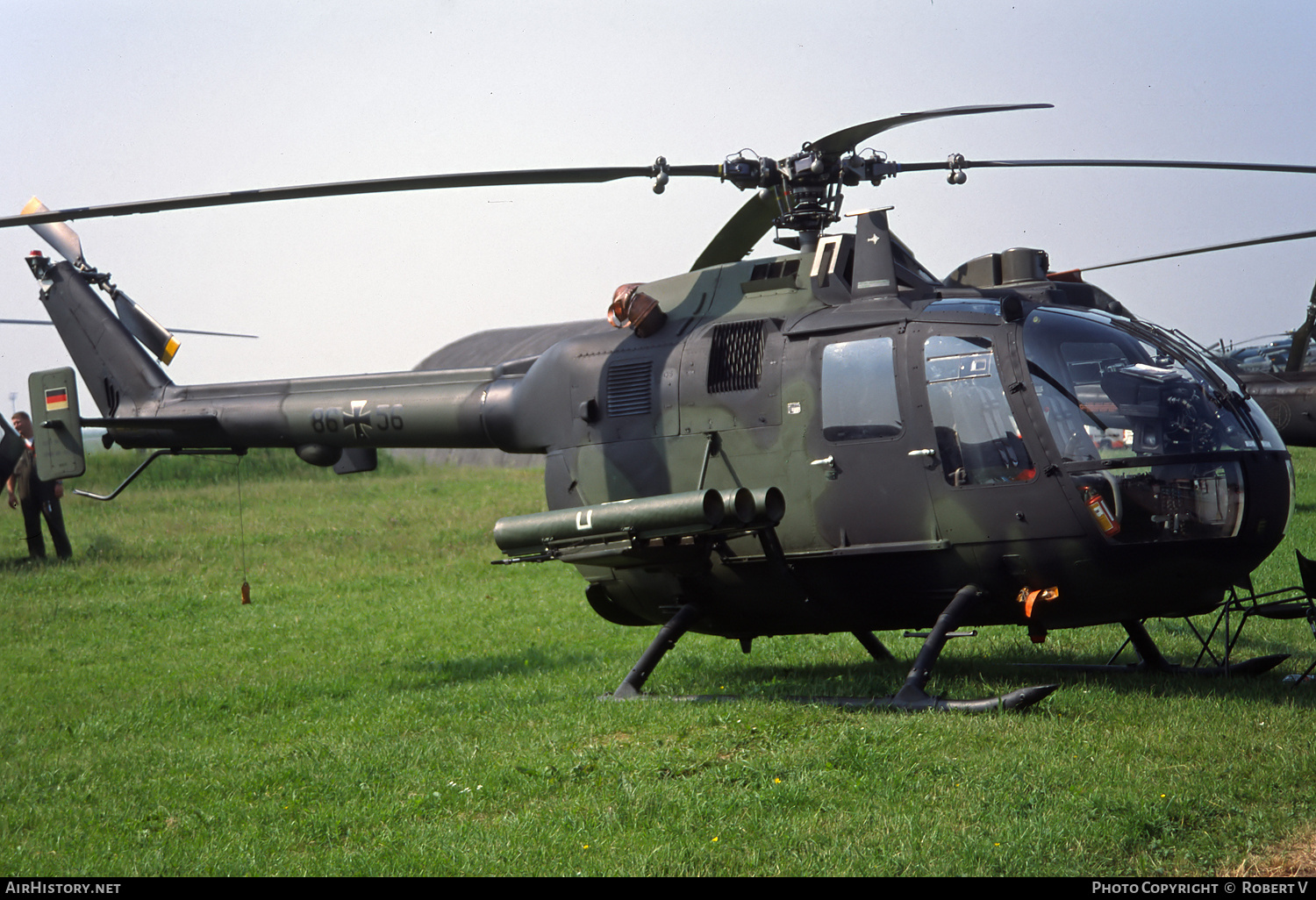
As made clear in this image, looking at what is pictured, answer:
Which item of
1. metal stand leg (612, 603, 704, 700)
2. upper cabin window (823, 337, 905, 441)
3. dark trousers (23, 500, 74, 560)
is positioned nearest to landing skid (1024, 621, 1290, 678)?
upper cabin window (823, 337, 905, 441)

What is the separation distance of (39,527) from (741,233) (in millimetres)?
14928

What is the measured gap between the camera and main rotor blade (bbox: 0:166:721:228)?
23.1ft

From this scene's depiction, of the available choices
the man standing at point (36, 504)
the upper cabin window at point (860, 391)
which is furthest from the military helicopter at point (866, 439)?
the man standing at point (36, 504)

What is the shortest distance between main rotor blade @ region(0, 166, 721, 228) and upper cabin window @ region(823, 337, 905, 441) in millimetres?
1898

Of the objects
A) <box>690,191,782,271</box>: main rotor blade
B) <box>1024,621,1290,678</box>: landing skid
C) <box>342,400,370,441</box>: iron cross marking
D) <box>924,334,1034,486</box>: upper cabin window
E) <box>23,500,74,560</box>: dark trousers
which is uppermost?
<box>690,191,782,271</box>: main rotor blade

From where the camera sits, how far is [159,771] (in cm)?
713

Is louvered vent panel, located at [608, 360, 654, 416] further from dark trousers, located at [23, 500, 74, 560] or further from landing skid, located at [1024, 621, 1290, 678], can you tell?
dark trousers, located at [23, 500, 74, 560]

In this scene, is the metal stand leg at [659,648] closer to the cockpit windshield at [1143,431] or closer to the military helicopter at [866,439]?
the military helicopter at [866,439]

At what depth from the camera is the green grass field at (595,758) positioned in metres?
5.06

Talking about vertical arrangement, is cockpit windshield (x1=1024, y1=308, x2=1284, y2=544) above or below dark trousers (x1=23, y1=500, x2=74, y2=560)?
above

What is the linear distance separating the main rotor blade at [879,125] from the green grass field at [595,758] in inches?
143

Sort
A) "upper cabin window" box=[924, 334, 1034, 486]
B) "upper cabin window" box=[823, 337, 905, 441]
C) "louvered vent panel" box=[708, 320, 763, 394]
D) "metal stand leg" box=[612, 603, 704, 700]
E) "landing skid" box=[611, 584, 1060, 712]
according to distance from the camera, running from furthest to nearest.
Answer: "metal stand leg" box=[612, 603, 704, 700] < "louvered vent panel" box=[708, 320, 763, 394] < "upper cabin window" box=[823, 337, 905, 441] < "upper cabin window" box=[924, 334, 1034, 486] < "landing skid" box=[611, 584, 1060, 712]
